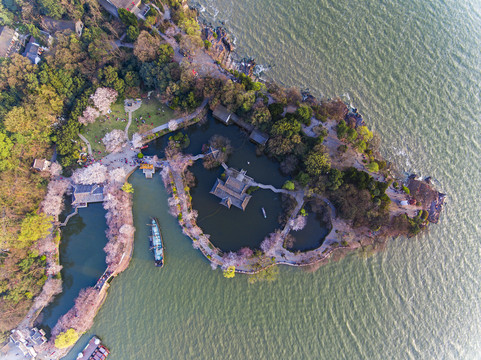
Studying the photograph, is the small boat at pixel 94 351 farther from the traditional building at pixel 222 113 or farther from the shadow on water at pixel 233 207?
the traditional building at pixel 222 113

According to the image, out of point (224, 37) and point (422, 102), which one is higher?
point (422, 102)

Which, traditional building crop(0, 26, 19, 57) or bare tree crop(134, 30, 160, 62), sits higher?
bare tree crop(134, 30, 160, 62)

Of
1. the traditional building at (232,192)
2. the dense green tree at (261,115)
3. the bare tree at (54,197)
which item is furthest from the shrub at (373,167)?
the bare tree at (54,197)

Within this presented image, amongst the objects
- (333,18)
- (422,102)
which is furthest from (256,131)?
(422,102)

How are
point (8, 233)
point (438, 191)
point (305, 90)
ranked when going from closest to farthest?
point (8, 233)
point (438, 191)
point (305, 90)

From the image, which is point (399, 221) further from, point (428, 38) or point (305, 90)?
point (428, 38)

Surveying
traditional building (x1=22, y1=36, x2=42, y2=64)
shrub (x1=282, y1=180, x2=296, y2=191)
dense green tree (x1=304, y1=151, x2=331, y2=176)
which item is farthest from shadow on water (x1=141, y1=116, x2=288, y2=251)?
traditional building (x1=22, y1=36, x2=42, y2=64)

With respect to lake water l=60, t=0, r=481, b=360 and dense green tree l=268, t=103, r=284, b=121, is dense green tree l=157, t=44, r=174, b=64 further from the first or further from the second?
dense green tree l=268, t=103, r=284, b=121
